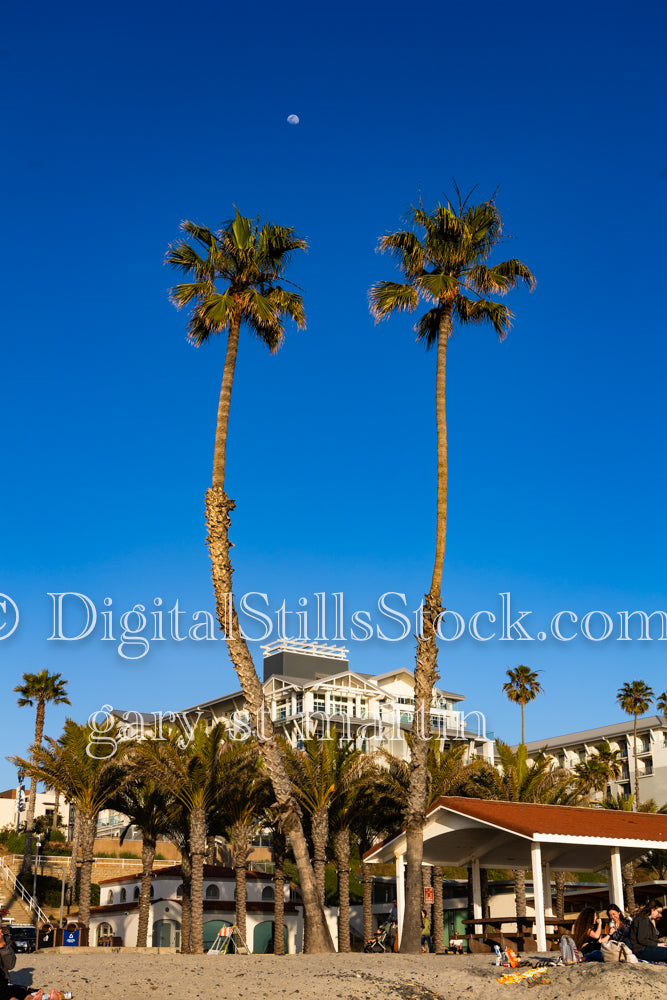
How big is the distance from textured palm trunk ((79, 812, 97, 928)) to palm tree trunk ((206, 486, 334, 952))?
10747 mm

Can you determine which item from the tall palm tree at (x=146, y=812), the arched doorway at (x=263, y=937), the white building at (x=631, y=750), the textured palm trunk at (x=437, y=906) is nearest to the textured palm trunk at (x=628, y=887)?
the textured palm trunk at (x=437, y=906)

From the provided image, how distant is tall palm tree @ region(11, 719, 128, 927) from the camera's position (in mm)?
35594

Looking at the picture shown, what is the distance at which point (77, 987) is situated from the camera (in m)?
17.3

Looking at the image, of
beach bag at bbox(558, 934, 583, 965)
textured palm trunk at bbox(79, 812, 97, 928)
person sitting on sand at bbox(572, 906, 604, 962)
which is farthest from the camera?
textured palm trunk at bbox(79, 812, 97, 928)

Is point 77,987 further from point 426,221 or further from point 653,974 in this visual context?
point 426,221

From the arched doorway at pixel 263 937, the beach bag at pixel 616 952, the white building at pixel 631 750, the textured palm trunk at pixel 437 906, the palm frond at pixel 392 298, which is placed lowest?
the arched doorway at pixel 263 937

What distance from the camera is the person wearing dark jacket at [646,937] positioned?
16.3 meters

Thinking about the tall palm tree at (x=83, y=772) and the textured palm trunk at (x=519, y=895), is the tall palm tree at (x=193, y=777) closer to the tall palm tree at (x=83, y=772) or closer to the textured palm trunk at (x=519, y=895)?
the tall palm tree at (x=83, y=772)

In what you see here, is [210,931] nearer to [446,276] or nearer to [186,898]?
[186,898]

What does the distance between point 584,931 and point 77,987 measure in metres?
9.15

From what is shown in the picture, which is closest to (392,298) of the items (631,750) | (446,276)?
(446,276)

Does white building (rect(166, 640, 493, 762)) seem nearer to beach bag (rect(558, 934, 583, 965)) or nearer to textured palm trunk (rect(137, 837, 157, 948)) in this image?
textured palm trunk (rect(137, 837, 157, 948))

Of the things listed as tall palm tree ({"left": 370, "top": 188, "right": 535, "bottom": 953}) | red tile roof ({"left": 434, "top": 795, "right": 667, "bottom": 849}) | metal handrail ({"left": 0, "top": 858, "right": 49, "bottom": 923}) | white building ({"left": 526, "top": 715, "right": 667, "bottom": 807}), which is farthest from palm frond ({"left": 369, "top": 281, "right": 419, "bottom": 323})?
white building ({"left": 526, "top": 715, "right": 667, "bottom": 807})

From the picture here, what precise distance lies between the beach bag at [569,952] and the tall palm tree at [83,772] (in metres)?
20.8
